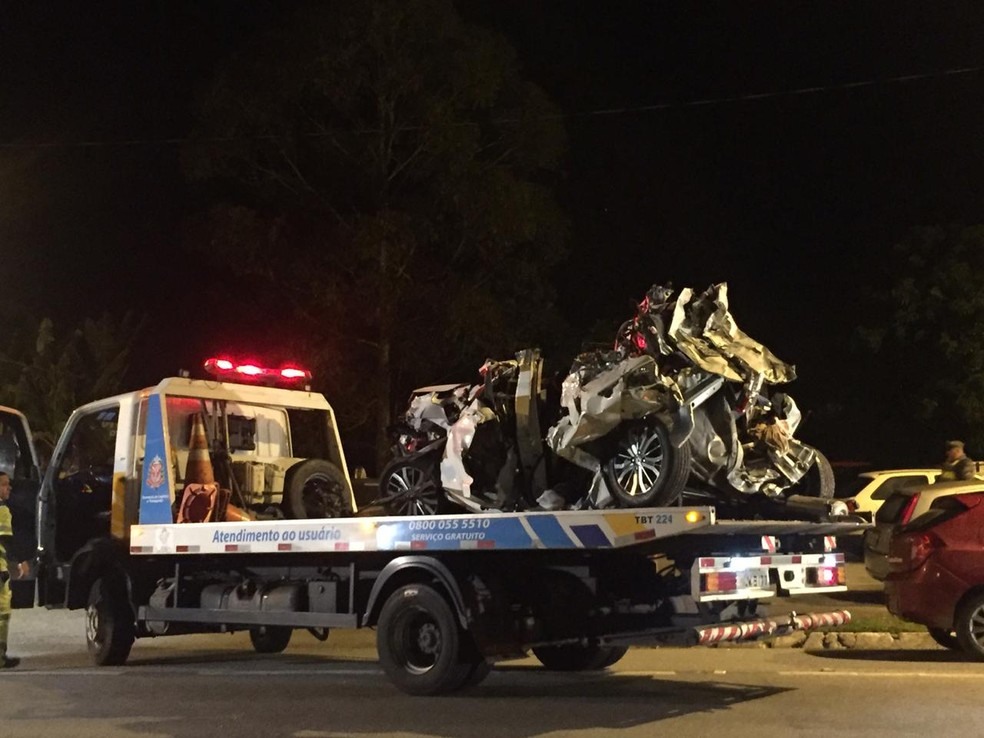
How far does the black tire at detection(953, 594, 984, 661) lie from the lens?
419 inches

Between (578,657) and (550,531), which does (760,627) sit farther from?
(578,657)

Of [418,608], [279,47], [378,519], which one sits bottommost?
[418,608]

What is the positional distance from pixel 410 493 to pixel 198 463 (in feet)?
6.44

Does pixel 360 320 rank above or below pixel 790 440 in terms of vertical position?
above

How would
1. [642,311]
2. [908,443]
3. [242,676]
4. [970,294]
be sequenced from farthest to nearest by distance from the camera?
[908,443] < [970,294] < [242,676] < [642,311]

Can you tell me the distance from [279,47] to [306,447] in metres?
9.39

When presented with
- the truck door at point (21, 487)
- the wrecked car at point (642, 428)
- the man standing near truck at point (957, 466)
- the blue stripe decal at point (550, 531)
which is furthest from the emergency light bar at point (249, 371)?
the man standing near truck at point (957, 466)

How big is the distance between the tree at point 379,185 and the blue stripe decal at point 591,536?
1216 cm

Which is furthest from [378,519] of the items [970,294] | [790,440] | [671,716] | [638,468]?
[970,294]

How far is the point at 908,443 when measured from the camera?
89.5 feet

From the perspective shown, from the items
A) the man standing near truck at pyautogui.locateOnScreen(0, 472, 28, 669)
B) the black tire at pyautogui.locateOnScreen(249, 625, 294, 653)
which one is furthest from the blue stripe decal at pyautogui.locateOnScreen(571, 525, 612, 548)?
the man standing near truck at pyautogui.locateOnScreen(0, 472, 28, 669)

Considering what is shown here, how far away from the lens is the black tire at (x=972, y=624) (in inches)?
419

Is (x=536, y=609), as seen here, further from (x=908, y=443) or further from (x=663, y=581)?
(x=908, y=443)

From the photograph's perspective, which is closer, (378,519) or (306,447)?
(378,519)
